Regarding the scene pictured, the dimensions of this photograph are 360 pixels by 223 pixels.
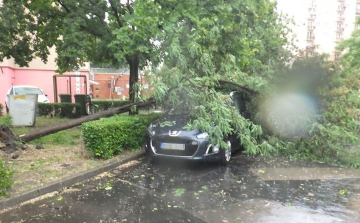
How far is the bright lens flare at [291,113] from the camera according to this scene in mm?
7805

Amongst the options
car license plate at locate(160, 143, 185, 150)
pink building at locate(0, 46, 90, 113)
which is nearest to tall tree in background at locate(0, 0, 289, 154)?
car license plate at locate(160, 143, 185, 150)

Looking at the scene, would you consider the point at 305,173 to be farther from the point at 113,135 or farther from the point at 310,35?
the point at 310,35

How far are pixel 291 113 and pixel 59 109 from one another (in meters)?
11.0

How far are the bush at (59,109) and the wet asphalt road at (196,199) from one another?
8.97m

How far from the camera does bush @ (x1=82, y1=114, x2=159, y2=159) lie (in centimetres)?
664

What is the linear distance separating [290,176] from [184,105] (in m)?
3.00

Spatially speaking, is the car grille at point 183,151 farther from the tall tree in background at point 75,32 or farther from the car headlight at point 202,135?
the tall tree in background at point 75,32

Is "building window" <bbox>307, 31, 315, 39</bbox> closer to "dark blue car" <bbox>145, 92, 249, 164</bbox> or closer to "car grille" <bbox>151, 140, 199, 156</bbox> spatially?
"dark blue car" <bbox>145, 92, 249, 164</bbox>

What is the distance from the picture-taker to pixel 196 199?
15.9 ft

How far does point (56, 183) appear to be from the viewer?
516 centimetres

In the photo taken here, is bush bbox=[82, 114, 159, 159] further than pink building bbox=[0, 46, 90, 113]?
No

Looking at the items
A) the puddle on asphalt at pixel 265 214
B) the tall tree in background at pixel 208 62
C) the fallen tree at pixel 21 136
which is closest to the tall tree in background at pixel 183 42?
the tall tree in background at pixel 208 62

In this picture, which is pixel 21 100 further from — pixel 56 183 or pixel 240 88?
pixel 240 88

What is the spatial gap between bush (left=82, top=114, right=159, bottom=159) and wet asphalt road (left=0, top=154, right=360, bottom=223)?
2.12ft
